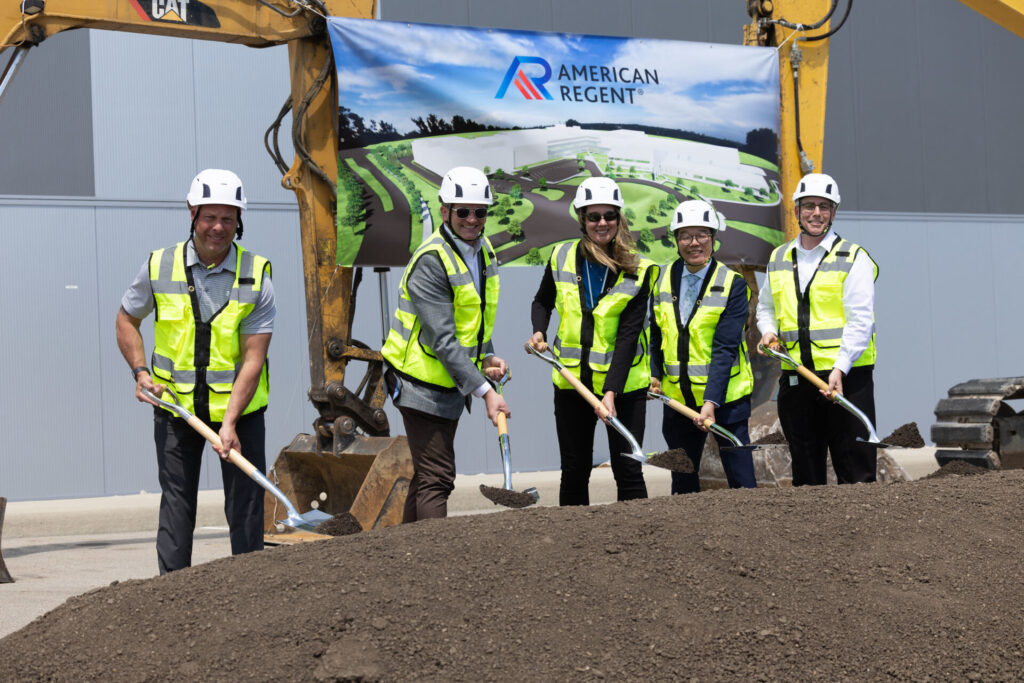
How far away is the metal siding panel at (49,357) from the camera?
12453 mm

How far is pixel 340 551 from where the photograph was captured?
409 centimetres

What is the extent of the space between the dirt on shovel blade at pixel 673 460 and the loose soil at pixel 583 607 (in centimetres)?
144

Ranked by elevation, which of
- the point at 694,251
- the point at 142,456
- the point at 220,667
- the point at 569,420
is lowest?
the point at 142,456

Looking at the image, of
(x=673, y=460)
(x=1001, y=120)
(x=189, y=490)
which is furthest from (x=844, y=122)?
(x=189, y=490)

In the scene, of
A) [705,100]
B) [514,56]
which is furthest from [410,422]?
[705,100]

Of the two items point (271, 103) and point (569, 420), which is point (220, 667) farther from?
point (271, 103)

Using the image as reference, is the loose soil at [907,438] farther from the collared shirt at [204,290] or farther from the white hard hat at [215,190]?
the white hard hat at [215,190]

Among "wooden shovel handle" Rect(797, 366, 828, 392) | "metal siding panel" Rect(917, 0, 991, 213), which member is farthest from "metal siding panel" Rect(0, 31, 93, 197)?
"metal siding panel" Rect(917, 0, 991, 213)

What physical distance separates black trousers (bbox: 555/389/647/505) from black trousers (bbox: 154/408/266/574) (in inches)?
59.3

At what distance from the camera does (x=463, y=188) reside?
5352mm

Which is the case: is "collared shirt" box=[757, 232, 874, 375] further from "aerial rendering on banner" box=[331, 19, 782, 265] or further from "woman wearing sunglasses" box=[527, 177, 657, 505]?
"aerial rendering on banner" box=[331, 19, 782, 265]

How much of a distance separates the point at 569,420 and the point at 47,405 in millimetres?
8329

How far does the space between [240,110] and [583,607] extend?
10.9 m

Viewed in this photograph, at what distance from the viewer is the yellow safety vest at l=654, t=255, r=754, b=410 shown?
643cm
